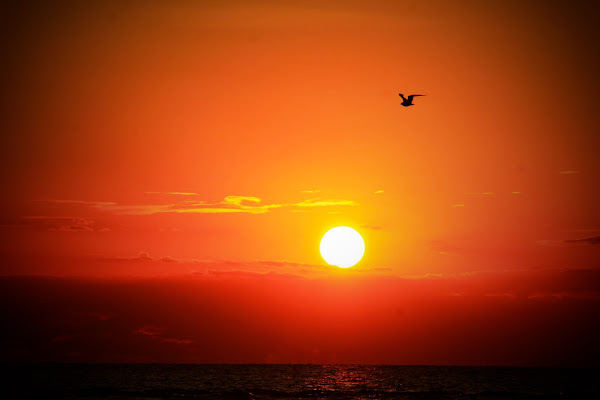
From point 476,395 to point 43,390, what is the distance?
67.7m

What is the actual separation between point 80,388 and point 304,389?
121 feet

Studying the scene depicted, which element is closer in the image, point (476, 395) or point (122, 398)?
point (122, 398)

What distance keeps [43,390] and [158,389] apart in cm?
1790

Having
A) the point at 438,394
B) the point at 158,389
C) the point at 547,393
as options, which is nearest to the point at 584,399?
the point at 547,393

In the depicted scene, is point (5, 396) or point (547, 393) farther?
point (547, 393)

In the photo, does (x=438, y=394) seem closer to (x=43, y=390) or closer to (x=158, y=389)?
(x=158, y=389)

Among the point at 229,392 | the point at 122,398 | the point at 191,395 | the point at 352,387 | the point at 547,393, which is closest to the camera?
the point at 122,398

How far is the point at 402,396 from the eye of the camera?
90.4 m

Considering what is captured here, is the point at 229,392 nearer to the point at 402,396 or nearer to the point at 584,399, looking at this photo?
the point at 402,396

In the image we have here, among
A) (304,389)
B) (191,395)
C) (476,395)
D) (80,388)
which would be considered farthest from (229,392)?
(476,395)

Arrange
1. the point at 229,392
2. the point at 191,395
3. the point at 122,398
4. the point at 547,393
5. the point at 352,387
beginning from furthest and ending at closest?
the point at 352,387 < the point at 547,393 < the point at 229,392 < the point at 191,395 < the point at 122,398

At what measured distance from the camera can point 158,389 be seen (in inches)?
3745

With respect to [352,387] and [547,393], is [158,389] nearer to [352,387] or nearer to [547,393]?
[352,387]

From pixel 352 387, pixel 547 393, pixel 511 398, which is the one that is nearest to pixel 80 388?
pixel 352 387
